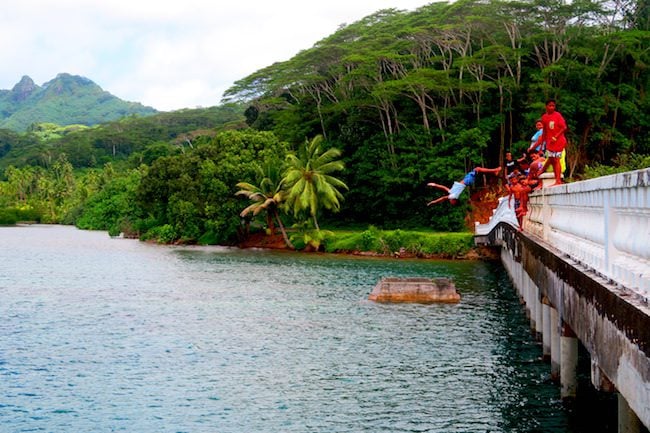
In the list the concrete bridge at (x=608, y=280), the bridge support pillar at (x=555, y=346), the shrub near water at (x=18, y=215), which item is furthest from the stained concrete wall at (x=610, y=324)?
the shrub near water at (x=18, y=215)

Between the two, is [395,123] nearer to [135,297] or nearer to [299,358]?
[135,297]

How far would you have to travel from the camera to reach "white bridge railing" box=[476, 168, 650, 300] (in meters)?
6.44

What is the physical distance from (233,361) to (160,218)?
199 ft

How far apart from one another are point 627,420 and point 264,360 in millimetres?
12029

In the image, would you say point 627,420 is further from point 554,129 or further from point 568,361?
point 554,129

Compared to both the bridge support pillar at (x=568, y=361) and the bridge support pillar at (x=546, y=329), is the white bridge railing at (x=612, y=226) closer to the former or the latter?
the bridge support pillar at (x=568, y=361)

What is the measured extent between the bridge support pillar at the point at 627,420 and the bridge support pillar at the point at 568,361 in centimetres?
382

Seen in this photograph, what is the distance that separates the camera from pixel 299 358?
64.1 ft

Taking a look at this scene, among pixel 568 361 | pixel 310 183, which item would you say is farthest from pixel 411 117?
pixel 568 361

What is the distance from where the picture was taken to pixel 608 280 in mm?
7852

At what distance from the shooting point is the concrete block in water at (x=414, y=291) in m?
30.1

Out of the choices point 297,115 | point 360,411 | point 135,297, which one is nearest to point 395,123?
point 297,115

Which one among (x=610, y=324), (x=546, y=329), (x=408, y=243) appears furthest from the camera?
(x=408, y=243)

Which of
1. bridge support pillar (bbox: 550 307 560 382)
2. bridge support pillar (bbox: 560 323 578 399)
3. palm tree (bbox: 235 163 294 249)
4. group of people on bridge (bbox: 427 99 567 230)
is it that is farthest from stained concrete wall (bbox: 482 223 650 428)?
palm tree (bbox: 235 163 294 249)
